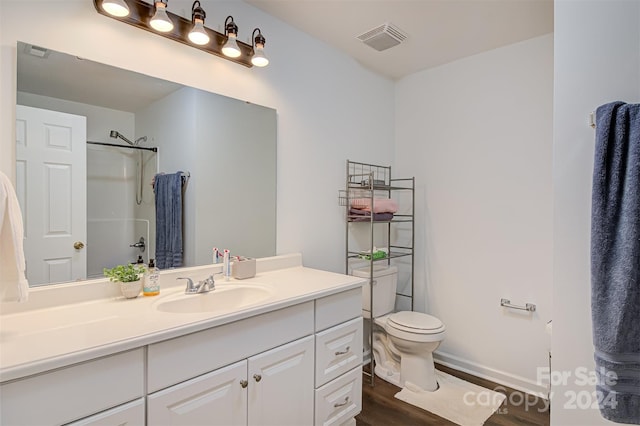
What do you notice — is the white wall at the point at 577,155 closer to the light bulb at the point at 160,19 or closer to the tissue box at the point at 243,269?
the tissue box at the point at 243,269

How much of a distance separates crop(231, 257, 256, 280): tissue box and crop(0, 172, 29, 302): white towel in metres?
0.86

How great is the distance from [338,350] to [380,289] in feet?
3.04

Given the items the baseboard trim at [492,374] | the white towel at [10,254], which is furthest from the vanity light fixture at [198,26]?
the baseboard trim at [492,374]

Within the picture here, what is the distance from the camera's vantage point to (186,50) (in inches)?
65.2

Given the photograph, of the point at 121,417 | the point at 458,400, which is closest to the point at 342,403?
the point at 458,400

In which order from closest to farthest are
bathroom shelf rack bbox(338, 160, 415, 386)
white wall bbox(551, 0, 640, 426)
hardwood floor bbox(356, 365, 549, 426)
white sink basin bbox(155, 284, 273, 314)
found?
white wall bbox(551, 0, 640, 426) → white sink basin bbox(155, 284, 273, 314) → hardwood floor bbox(356, 365, 549, 426) → bathroom shelf rack bbox(338, 160, 415, 386)

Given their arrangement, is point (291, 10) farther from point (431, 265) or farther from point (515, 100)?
point (431, 265)

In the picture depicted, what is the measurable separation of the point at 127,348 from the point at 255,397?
57 cm

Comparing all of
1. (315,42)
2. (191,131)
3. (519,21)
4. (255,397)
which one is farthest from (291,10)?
(255,397)

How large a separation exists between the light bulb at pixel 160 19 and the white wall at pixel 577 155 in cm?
153

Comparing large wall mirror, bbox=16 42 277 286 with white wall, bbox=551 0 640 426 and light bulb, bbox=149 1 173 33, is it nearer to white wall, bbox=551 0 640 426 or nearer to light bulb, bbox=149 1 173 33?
light bulb, bbox=149 1 173 33

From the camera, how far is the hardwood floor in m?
1.93

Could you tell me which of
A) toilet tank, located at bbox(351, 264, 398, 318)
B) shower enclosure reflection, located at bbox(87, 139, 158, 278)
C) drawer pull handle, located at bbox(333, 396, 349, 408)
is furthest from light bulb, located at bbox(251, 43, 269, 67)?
drawer pull handle, located at bbox(333, 396, 349, 408)

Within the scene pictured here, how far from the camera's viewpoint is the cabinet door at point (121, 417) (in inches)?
36.1
